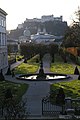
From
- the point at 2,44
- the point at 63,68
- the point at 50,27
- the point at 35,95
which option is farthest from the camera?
the point at 50,27

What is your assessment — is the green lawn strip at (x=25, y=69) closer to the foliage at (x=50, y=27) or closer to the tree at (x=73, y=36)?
the tree at (x=73, y=36)

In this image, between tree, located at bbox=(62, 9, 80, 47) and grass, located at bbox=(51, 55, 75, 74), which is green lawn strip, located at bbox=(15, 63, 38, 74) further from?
tree, located at bbox=(62, 9, 80, 47)

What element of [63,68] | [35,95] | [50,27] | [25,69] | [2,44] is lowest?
[35,95]

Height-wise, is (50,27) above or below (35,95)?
above

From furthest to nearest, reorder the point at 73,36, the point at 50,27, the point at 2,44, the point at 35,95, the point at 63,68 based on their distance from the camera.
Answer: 1. the point at 50,27
2. the point at 73,36
3. the point at 2,44
4. the point at 63,68
5. the point at 35,95

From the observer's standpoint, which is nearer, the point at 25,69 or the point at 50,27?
the point at 25,69

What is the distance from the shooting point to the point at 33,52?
91000mm

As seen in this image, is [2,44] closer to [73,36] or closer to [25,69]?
[25,69]

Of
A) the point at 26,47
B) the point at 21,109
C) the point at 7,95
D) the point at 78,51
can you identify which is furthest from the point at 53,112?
the point at 26,47

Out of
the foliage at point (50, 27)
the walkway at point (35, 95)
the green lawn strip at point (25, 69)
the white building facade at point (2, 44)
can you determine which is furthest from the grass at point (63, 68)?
the foliage at point (50, 27)

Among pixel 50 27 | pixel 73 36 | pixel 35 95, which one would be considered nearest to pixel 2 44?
pixel 73 36

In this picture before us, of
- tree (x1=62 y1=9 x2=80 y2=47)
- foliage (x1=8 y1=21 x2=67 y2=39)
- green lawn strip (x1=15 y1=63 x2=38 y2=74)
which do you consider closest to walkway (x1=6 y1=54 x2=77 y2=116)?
green lawn strip (x1=15 y1=63 x2=38 y2=74)

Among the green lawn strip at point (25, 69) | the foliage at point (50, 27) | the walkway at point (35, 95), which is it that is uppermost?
the foliage at point (50, 27)

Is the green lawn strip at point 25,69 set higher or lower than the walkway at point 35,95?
higher
